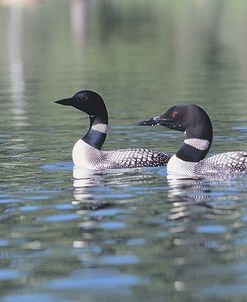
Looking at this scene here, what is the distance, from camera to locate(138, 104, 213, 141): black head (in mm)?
15109

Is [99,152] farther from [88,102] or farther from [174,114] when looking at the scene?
[174,114]

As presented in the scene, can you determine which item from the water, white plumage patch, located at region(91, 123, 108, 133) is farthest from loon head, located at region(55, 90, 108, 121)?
the water

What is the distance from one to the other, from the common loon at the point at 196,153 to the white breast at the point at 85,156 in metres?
0.93

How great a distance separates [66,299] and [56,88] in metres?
21.4

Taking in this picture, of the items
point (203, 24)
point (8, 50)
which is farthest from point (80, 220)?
point (203, 24)

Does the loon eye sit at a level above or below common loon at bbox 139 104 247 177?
above

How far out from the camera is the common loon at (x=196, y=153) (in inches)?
568

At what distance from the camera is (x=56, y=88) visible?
98.2ft

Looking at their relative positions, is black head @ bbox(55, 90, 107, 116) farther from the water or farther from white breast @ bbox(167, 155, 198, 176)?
white breast @ bbox(167, 155, 198, 176)

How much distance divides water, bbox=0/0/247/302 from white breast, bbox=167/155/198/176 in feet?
0.76

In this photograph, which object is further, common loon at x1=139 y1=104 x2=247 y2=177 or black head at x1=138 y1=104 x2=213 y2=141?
black head at x1=138 y1=104 x2=213 y2=141

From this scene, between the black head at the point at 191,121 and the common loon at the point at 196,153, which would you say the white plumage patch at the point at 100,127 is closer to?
the common loon at the point at 196,153

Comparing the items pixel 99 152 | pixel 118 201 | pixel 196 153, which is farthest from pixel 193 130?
pixel 118 201

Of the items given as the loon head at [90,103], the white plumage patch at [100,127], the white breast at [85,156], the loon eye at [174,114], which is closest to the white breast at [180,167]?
the loon eye at [174,114]
